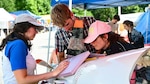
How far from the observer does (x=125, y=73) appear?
2389 mm

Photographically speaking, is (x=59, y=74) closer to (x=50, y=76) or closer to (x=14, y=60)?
(x=50, y=76)

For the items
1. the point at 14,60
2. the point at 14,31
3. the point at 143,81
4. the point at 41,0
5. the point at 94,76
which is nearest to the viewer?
the point at 143,81

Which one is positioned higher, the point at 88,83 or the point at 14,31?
the point at 14,31

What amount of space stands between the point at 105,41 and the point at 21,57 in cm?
81

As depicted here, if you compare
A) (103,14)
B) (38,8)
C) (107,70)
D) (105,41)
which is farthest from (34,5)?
(107,70)

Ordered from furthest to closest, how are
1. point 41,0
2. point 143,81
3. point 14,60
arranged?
point 41,0
point 14,60
point 143,81

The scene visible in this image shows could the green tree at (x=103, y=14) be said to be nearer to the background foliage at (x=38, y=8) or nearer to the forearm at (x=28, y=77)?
the background foliage at (x=38, y=8)

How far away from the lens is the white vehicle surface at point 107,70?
240cm

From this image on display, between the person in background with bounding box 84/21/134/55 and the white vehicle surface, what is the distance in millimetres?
312

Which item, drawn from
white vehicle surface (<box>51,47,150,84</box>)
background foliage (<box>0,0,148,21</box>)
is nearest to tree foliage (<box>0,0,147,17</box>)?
background foliage (<box>0,0,148,21</box>)

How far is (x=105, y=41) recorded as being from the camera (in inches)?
124

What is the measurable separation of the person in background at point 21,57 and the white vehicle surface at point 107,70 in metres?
0.24

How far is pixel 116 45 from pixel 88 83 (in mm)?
763

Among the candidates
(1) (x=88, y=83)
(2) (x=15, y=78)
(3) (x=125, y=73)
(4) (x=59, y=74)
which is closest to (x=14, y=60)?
(2) (x=15, y=78)
